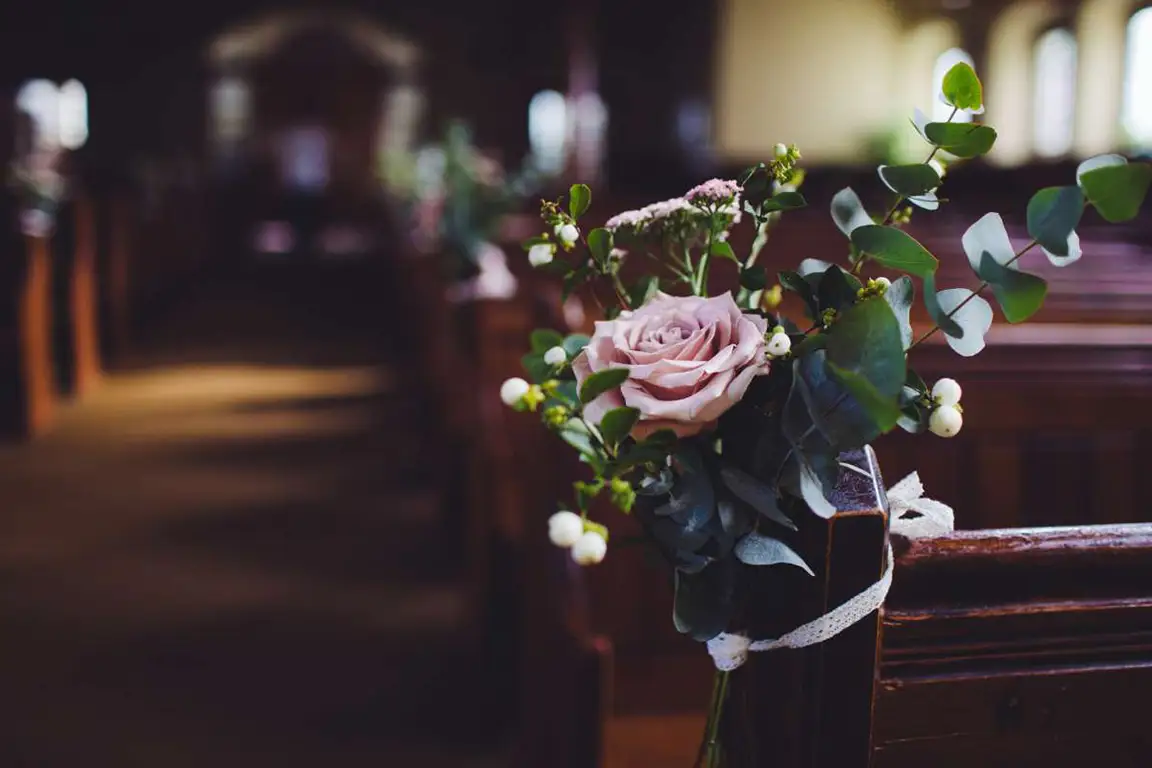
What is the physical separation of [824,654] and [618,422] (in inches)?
8.0

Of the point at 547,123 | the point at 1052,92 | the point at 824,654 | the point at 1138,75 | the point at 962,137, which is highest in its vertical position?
the point at 547,123

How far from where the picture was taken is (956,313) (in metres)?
0.79

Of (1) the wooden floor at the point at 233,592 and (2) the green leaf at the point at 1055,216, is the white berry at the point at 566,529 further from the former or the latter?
(1) the wooden floor at the point at 233,592

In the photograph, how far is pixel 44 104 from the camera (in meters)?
15.8

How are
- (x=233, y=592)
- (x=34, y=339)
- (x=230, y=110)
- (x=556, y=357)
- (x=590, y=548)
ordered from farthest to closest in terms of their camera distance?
(x=230, y=110)
(x=34, y=339)
(x=233, y=592)
(x=556, y=357)
(x=590, y=548)

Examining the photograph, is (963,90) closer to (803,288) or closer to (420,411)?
(803,288)

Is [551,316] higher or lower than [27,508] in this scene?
higher

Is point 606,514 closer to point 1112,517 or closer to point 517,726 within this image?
point 1112,517

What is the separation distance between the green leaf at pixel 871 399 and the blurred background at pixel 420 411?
17.7 inches

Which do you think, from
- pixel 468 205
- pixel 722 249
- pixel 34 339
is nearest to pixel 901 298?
pixel 722 249

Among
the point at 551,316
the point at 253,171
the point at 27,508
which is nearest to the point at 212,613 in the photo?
the point at 27,508

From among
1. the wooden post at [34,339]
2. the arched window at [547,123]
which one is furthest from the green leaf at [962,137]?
the arched window at [547,123]

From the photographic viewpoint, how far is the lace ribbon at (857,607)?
0.76 m

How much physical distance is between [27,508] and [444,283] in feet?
5.19
